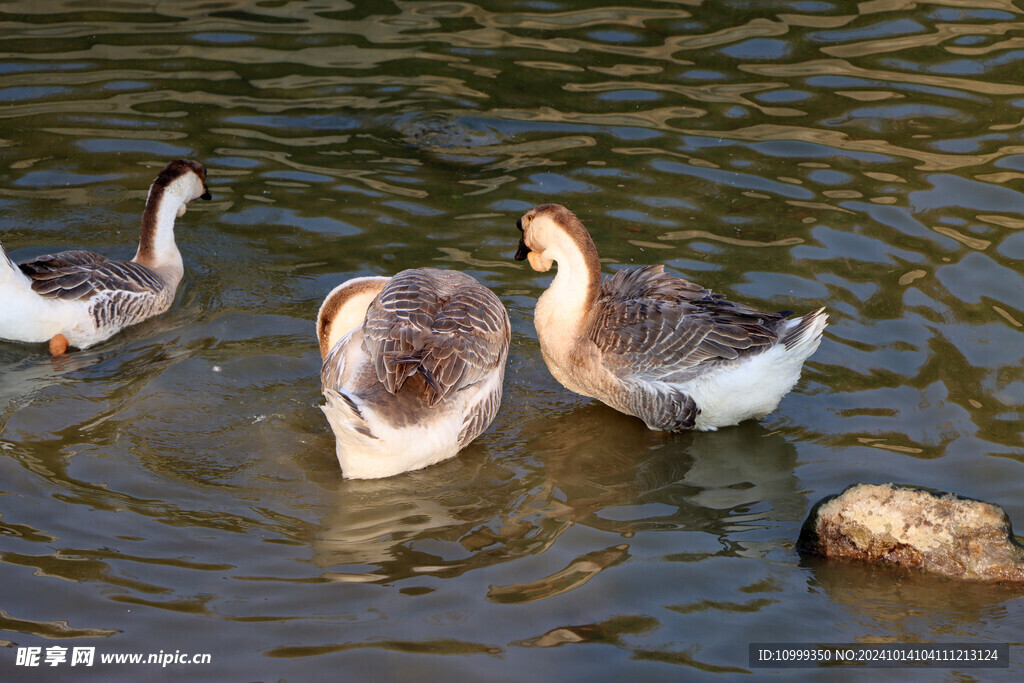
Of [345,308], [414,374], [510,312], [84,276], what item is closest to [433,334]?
[414,374]

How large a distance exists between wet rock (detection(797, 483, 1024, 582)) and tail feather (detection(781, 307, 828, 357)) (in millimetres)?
1323

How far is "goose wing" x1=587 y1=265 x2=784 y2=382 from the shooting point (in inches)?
267

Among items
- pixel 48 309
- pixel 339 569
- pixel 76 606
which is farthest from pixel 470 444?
pixel 48 309

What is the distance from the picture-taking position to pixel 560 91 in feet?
37.4

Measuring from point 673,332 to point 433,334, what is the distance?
1620 mm

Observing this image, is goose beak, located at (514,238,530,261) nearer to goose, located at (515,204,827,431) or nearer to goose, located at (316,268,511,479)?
goose, located at (515,204,827,431)

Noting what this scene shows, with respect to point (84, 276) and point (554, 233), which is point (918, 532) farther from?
point (84, 276)

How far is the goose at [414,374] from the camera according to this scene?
600 centimetres

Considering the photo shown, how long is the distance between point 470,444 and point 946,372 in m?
3.46

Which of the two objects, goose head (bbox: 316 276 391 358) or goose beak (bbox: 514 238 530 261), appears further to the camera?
goose beak (bbox: 514 238 530 261)

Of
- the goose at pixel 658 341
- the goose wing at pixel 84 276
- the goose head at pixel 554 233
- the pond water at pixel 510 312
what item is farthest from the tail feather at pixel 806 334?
the goose wing at pixel 84 276

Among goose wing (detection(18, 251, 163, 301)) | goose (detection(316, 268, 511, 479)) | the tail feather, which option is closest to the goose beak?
goose (detection(316, 268, 511, 479))

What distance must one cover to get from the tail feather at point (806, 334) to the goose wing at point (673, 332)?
0.38 feet

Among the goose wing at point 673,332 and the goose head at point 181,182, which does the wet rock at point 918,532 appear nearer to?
the goose wing at point 673,332
